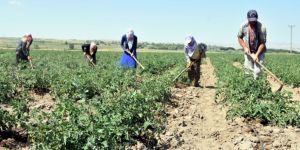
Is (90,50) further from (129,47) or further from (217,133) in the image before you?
(217,133)

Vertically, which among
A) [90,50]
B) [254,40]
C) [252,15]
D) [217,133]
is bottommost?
[217,133]

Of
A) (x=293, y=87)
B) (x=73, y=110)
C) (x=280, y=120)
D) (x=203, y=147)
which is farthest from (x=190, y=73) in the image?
(x=73, y=110)

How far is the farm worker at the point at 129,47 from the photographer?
13.5 m

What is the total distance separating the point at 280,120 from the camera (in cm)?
684

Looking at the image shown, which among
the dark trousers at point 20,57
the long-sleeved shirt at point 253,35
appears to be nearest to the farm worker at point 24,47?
the dark trousers at point 20,57

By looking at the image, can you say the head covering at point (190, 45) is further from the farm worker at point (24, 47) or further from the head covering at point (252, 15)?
the farm worker at point (24, 47)

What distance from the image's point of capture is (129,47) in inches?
540

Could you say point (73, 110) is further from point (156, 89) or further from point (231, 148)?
point (156, 89)

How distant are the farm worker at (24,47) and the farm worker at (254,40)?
7165 millimetres

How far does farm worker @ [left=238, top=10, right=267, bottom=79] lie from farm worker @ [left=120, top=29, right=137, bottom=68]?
4891mm

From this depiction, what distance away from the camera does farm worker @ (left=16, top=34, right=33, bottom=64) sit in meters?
14.3

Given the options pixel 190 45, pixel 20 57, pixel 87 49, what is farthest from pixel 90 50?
pixel 190 45

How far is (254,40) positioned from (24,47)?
7.63 metres

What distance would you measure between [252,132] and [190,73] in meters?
6.00
